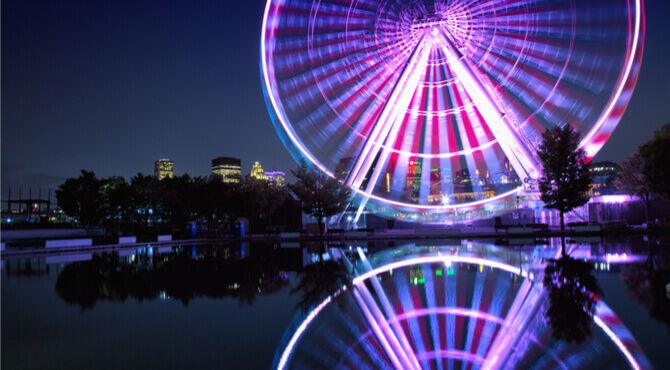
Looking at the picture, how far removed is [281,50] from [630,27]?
42.7ft

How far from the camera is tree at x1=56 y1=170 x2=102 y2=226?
44156mm

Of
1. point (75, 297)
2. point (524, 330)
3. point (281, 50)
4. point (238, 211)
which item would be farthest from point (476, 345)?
point (238, 211)

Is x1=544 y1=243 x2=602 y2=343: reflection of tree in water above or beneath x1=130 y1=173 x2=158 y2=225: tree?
Answer: beneath

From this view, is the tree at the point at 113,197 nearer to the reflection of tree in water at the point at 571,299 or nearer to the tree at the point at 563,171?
the tree at the point at 563,171

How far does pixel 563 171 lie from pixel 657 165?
317 inches

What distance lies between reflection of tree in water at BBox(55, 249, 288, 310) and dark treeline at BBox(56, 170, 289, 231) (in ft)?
84.3

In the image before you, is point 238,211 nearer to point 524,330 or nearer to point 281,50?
point 281,50

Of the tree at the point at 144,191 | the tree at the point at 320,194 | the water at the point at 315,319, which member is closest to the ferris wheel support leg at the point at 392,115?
the tree at the point at 320,194

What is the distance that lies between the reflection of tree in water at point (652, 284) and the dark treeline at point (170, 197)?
1241 inches

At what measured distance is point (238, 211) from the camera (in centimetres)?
4119

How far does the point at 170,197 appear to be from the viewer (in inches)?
1663

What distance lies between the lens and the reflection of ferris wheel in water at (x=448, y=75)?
18328 millimetres

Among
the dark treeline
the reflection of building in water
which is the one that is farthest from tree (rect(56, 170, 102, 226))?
the reflection of building in water

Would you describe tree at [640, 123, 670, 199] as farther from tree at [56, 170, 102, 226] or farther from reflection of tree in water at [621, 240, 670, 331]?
tree at [56, 170, 102, 226]
